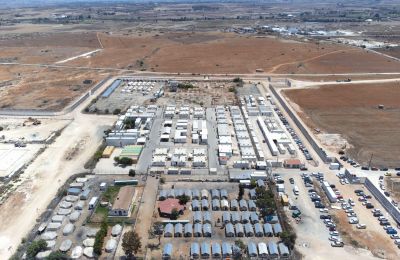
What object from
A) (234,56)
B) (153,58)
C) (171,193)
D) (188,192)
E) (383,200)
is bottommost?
(171,193)

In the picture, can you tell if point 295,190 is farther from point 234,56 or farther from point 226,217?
point 234,56

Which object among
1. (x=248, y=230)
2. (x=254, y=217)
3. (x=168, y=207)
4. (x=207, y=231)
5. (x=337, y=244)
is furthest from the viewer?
(x=168, y=207)

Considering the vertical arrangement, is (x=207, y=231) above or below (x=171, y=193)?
below

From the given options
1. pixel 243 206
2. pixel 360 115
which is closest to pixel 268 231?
pixel 243 206

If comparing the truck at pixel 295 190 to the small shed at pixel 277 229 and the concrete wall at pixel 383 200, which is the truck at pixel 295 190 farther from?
the concrete wall at pixel 383 200

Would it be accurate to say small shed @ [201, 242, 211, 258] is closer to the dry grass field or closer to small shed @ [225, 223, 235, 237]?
small shed @ [225, 223, 235, 237]

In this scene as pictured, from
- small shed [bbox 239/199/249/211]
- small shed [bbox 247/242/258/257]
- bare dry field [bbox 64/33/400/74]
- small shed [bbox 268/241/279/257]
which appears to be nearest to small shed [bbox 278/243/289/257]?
small shed [bbox 268/241/279/257]

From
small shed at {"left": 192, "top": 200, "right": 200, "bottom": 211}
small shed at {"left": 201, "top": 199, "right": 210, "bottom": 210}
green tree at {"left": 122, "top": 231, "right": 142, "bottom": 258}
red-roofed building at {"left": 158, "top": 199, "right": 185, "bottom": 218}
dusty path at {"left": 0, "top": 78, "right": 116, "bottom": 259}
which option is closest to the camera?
green tree at {"left": 122, "top": 231, "right": 142, "bottom": 258}

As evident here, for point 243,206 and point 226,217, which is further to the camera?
point 243,206
